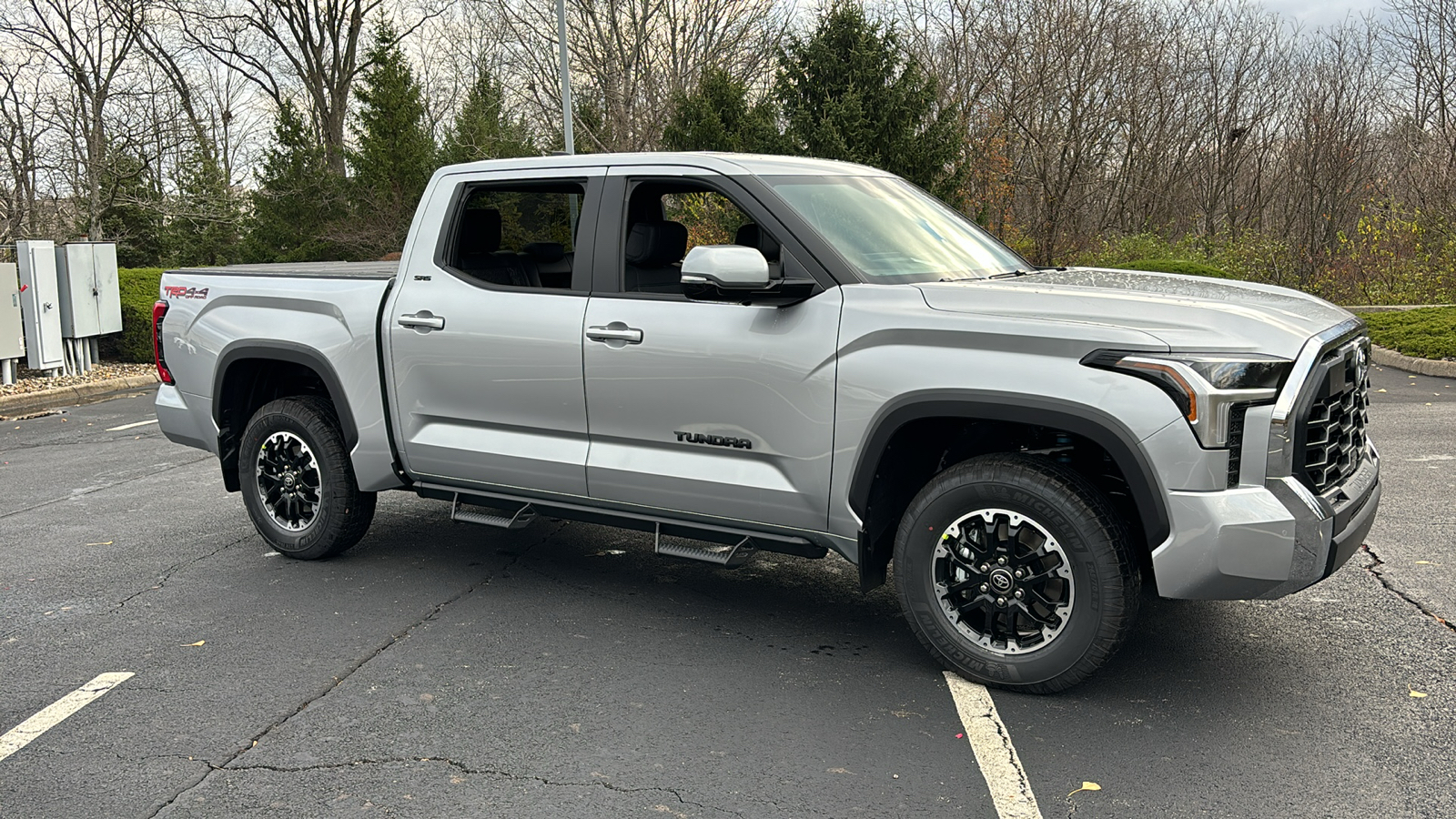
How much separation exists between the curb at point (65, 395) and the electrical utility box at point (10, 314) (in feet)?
2.66

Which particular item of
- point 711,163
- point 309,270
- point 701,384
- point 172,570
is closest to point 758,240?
point 711,163

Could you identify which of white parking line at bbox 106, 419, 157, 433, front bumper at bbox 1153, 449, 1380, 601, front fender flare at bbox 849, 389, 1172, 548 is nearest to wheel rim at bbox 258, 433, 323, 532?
front fender flare at bbox 849, 389, 1172, 548

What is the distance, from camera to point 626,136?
32.5 metres

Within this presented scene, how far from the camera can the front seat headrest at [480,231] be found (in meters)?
5.66

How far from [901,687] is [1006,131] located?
23136 millimetres

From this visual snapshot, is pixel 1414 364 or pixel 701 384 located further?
pixel 1414 364

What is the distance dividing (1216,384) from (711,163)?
7.30 ft

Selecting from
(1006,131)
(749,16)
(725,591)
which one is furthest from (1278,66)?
(725,591)

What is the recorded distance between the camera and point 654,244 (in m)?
5.33

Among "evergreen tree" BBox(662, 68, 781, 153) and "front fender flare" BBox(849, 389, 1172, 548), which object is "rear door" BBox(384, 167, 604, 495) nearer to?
"front fender flare" BBox(849, 389, 1172, 548)

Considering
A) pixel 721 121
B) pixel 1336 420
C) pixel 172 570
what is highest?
pixel 721 121

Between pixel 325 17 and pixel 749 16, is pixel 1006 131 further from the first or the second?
pixel 325 17

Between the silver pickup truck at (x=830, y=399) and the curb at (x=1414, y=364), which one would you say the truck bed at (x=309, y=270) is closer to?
the silver pickup truck at (x=830, y=399)

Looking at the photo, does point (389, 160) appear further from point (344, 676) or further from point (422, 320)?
point (344, 676)
